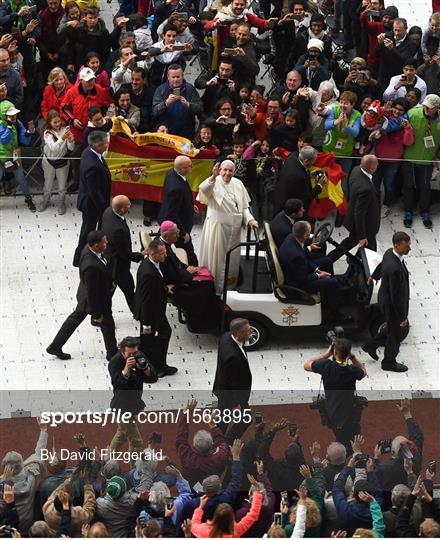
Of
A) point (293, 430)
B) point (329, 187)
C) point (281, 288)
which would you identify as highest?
point (329, 187)

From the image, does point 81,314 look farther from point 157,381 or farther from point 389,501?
point 389,501

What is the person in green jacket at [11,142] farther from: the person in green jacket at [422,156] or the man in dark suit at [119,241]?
the person in green jacket at [422,156]

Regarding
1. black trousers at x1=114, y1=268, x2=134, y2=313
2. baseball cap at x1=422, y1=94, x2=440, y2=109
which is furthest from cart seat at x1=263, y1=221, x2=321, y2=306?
baseball cap at x1=422, y1=94, x2=440, y2=109

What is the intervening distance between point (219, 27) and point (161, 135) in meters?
2.29

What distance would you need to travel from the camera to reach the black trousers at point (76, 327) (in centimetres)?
1984

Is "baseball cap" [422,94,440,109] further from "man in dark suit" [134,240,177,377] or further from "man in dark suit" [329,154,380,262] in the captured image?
"man in dark suit" [134,240,177,377]

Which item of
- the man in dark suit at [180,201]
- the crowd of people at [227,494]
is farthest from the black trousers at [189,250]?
the crowd of people at [227,494]

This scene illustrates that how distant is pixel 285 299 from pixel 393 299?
3.63ft

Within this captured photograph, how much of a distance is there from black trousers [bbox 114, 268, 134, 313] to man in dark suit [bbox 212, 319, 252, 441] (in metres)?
1.97

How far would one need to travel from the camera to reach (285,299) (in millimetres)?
19969

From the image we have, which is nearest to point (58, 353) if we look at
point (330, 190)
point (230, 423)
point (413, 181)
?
point (230, 423)

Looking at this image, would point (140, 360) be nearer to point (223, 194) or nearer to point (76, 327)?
point (76, 327)

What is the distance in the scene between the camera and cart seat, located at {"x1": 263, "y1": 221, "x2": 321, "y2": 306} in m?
19.9

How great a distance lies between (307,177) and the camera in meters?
21.1
